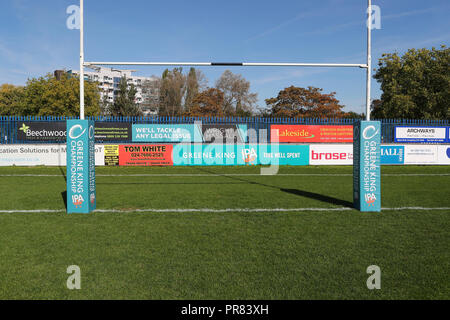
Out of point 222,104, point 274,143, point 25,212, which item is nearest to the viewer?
point 25,212

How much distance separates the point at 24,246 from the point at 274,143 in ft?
53.4

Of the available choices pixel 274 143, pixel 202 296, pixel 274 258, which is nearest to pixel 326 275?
pixel 274 258

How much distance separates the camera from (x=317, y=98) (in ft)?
184

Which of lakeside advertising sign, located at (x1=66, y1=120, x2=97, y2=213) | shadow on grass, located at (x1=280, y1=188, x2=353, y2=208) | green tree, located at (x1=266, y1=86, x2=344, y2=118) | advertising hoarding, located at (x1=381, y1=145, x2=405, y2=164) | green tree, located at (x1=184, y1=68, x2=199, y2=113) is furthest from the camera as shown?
green tree, located at (x1=184, y1=68, x2=199, y2=113)

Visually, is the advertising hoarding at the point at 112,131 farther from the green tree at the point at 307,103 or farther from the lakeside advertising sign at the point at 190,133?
the green tree at the point at 307,103

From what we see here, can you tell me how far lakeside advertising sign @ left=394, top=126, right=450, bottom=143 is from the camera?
2058cm

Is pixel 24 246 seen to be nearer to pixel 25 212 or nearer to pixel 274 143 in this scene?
pixel 25 212

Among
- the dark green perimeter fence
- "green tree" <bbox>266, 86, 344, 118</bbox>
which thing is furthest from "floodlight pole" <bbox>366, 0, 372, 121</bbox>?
"green tree" <bbox>266, 86, 344, 118</bbox>

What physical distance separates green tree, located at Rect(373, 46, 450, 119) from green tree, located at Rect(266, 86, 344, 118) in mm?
16199

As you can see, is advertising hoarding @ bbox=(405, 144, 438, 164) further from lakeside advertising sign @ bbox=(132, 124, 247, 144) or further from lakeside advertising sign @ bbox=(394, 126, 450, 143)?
lakeside advertising sign @ bbox=(132, 124, 247, 144)

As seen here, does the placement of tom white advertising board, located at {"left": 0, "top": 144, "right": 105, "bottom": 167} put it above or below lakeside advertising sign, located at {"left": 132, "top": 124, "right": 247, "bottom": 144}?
below

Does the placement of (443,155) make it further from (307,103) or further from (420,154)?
(307,103)

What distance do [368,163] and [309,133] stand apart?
1286 centimetres

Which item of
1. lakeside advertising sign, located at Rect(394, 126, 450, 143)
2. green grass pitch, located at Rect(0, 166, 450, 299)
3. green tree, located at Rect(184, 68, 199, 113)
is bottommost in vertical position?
green grass pitch, located at Rect(0, 166, 450, 299)
